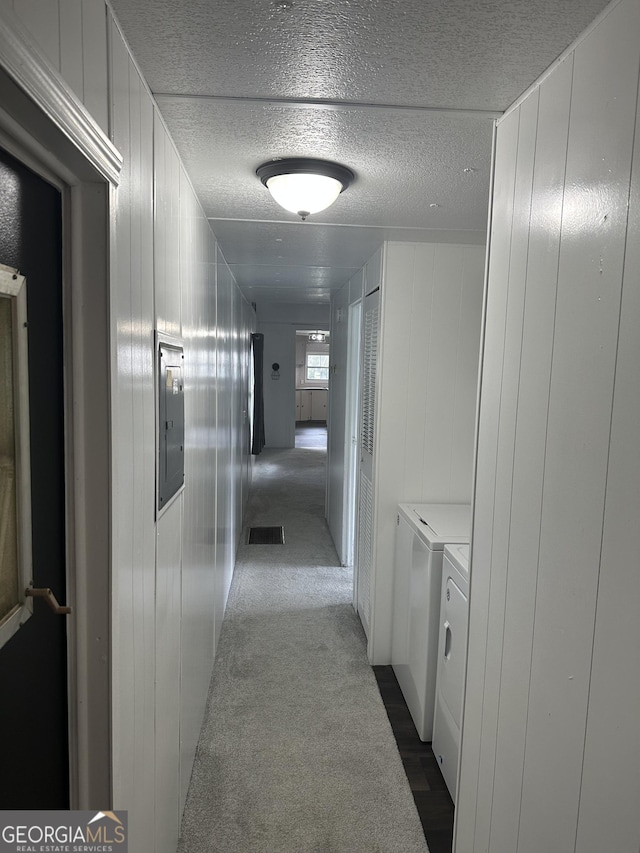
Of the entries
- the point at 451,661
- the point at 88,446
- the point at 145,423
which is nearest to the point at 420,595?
the point at 451,661

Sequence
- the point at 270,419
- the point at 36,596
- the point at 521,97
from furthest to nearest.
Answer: the point at 270,419 → the point at 521,97 → the point at 36,596

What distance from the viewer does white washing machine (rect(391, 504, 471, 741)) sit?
2.51 meters

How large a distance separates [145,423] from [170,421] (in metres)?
0.27

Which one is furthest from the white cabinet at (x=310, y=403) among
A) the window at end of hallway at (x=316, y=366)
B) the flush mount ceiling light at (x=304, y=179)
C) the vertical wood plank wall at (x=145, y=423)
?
the flush mount ceiling light at (x=304, y=179)

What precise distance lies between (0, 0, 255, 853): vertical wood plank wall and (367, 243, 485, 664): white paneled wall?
107 centimetres

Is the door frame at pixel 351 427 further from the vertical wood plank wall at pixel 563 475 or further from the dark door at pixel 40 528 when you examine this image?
the dark door at pixel 40 528

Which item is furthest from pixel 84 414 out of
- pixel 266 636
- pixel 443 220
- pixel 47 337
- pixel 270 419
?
pixel 270 419

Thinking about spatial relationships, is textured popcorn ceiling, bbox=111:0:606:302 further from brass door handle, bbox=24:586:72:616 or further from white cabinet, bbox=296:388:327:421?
white cabinet, bbox=296:388:327:421

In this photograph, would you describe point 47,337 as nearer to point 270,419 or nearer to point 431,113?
point 431,113

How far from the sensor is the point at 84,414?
108 centimetres

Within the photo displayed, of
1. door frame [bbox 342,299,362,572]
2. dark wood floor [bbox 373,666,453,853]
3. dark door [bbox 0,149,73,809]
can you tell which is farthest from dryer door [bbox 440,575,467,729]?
door frame [bbox 342,299,362,572]

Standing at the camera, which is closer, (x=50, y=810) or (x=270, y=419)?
(x=50, y=810)

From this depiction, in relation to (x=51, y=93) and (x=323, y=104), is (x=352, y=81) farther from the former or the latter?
(x=51, y=93)

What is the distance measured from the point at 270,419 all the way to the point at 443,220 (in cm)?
795
